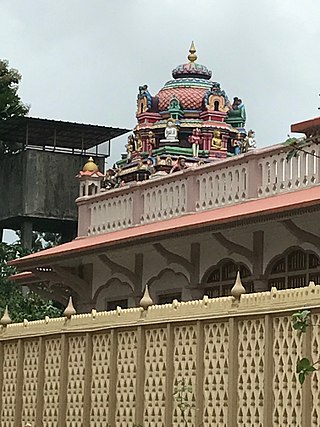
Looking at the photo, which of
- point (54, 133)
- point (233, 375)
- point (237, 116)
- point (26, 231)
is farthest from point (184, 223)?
point (26, 231)

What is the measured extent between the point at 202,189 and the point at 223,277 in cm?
133

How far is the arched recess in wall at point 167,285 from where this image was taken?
1917 centimetres

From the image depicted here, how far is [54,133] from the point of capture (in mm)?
42656

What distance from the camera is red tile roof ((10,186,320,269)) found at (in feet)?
49.5

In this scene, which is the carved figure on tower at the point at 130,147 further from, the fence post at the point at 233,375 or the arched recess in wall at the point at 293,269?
the fence post at the point at 233,375

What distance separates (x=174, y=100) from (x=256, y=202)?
16931 millimetres

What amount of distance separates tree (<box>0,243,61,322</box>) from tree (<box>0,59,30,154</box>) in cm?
740

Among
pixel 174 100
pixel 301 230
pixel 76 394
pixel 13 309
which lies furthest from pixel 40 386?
pixel 174 100

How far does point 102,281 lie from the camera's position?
70.3 feet

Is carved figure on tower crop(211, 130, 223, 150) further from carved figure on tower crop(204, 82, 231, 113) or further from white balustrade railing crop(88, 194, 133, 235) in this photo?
white balustrade railing crop(88, 194, 133, 235)

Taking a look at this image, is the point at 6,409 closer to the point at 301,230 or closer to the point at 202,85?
the point at 301,230

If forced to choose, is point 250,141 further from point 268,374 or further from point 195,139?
point 268,374

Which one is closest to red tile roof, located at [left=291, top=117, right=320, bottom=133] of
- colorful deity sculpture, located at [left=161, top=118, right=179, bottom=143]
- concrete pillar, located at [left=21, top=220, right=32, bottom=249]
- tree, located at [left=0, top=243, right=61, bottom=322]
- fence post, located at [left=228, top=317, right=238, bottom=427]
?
fence post, located at [left=228, top=317, right=238, bottom=427]

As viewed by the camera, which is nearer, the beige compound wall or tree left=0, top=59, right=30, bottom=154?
the beige compound wall
